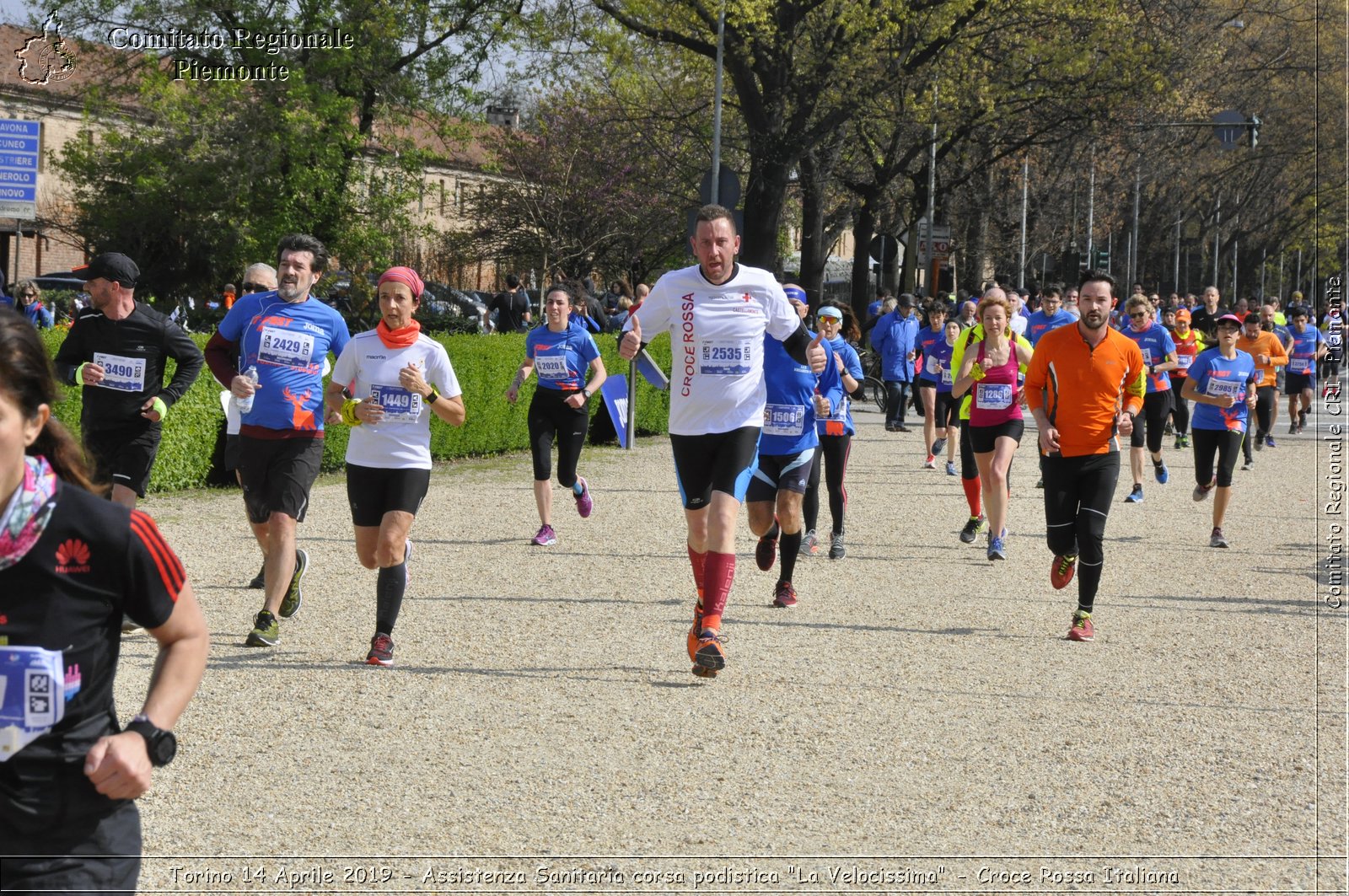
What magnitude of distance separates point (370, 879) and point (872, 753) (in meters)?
2.18

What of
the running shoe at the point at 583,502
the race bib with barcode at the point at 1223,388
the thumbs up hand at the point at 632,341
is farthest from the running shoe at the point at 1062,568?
the running shoe at the point at 583,502

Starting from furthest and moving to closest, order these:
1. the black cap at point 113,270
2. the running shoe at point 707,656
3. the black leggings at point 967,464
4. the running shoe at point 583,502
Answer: the running shoe at point 583,502 → the black leggings at point 967,464 → the black cap at point 113,270 → the running shoe at point 707,656

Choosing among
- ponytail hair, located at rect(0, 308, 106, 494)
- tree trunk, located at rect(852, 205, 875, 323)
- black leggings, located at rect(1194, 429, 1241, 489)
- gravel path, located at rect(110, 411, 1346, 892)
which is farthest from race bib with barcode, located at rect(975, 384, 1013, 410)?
tree trunk, located at rect(852, 205, 875, 323)

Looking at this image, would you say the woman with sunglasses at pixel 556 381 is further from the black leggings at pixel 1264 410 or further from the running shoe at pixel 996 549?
the black leggings at pixel 1264 410

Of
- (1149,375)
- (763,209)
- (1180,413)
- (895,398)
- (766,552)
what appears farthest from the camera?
(763,209)

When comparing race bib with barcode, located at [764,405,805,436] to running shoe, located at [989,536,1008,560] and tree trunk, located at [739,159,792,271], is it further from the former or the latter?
tree trunk, located at [739,159,792,271]

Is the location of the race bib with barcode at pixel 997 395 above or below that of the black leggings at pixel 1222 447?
above

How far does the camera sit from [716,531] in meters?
7.19

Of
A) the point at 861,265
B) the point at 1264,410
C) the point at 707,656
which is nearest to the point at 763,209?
the point at 1264,410

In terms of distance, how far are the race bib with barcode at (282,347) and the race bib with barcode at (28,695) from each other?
528cm

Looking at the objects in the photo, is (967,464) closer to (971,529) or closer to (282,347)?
(971,529)

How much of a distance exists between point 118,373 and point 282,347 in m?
1.03

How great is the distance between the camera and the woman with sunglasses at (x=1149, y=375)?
15195 mm

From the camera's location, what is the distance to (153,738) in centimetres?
255
